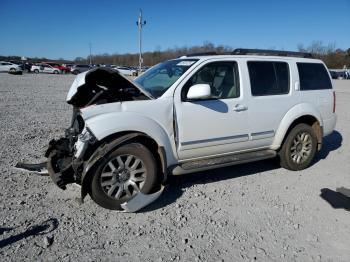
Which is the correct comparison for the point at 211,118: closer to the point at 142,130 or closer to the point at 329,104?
the point at 142,130

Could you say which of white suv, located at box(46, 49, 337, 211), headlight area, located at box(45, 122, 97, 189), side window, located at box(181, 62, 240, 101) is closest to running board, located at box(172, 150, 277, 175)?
white suv, located at box(46, 49, 337, 211)

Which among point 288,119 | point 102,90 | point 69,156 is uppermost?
point 102,90

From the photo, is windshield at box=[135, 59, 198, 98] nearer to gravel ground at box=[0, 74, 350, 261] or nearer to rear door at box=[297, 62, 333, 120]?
gravel ground at box=[0, 74, 350, 261]

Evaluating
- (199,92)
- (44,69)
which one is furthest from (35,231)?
(44,69)

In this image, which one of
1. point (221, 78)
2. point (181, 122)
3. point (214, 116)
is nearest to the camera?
point (181, 122)

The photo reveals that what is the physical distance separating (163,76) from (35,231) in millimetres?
2697

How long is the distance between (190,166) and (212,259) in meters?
1.50

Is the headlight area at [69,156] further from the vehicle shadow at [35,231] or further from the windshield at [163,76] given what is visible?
the windshield at [163,76]

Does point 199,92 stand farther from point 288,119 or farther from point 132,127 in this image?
point 288,119

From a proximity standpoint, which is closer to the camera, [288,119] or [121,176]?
[121,176]

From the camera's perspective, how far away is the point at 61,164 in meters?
4.19

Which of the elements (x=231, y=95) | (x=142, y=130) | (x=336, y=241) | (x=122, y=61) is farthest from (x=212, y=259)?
(x=122, y=61)

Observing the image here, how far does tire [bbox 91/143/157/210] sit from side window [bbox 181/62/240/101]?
4.66ft

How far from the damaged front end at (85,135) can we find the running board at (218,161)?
0.50 metres
